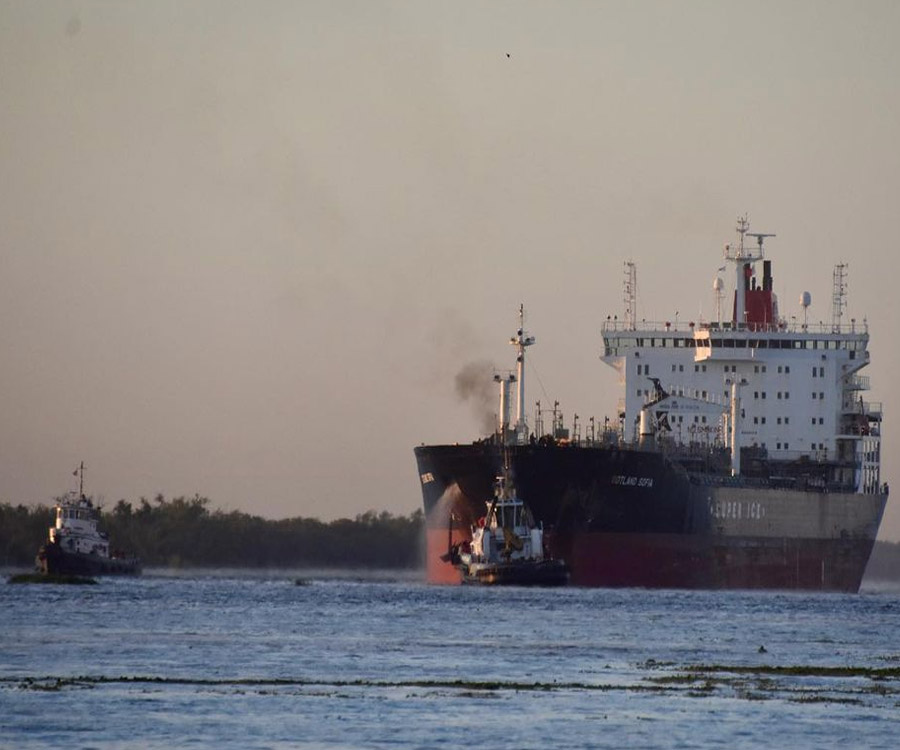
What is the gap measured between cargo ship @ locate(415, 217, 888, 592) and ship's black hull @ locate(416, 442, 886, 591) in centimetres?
8

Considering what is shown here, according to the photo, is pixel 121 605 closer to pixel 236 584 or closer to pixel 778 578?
pixel 236 584

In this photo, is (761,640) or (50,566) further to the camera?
(50,566)

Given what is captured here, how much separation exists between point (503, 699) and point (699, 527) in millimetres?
54039

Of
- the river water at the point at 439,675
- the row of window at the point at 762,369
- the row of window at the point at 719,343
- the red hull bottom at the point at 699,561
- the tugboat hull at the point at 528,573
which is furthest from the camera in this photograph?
the row of window at the point at 762,369

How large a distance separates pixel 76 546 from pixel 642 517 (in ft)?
93.7

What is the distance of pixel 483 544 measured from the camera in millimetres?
87000

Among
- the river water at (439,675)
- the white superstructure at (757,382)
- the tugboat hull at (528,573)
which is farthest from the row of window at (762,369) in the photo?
the river water at (439,675)

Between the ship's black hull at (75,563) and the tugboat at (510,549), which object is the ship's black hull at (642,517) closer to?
the tugboat at (510,549)

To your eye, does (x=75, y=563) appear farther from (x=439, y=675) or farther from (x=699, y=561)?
(x=439, y=675)

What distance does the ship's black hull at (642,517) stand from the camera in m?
88.3

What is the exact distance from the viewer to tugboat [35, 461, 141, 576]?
102562 millimetres

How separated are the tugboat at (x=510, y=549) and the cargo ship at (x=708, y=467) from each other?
96 cm

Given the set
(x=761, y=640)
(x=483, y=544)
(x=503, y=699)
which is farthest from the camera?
(x=483, y=544)

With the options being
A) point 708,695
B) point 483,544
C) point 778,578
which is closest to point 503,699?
point 708,695
